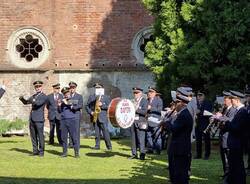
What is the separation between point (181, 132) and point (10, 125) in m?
12.9

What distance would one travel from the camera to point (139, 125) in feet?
46.3

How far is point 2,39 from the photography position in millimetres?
21812

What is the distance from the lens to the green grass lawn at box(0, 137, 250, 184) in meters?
11.0

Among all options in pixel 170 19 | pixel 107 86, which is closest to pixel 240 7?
pixel 170 19

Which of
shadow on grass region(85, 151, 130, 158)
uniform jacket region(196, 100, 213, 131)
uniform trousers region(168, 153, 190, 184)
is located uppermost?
uniform jacket region(196, 100, 213, 131)

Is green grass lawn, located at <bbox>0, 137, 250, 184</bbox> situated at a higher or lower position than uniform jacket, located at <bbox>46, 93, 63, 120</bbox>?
lower

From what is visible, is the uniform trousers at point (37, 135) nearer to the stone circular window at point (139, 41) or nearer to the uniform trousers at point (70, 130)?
the uniform trousers at point (70, 130)

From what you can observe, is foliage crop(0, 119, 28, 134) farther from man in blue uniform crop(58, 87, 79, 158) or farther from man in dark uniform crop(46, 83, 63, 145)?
man in blue uniform crop(58, 87, 79, 158)

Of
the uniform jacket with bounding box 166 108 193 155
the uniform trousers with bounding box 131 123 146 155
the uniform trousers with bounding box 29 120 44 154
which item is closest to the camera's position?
the uniform jacket with bounding box 166 108 193 155

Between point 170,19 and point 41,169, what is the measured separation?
280 inches

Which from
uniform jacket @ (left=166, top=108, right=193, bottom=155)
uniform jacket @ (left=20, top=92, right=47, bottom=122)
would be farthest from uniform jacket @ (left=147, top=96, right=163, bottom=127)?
uniform jacket @ (left=166, top=108, right=193, bottom=155)

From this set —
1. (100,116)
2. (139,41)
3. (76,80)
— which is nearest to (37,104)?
(100,116)

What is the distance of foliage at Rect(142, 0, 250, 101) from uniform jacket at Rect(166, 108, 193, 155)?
6956 mm

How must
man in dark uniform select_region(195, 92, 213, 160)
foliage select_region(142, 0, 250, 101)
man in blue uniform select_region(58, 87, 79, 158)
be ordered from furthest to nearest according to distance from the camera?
foliage select_region(142, 0, 250, 101) < man in dark uniform select_region(195, 92, 213, 160) < man in blue uniform select_region(58, 87, 79, 158)
